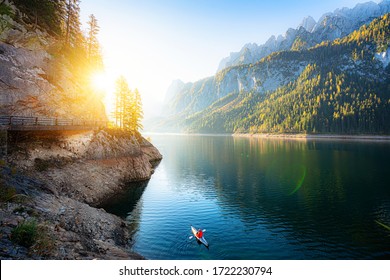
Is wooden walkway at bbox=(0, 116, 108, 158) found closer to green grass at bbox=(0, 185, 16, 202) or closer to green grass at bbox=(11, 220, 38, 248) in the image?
green grass at bbox=(0, 185, 16, 202)

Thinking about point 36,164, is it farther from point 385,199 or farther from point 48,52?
point 385,199

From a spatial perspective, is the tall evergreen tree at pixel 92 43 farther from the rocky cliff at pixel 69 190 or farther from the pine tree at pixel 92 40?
the rocky cliff at pixel 69 190

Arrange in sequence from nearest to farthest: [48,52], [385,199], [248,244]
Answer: [248,244]
[385,199]
[48,52]

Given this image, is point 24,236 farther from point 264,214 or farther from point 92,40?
point 92,40

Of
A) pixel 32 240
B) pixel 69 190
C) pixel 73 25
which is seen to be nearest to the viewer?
pixel 32 240

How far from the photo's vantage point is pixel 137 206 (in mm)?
36781

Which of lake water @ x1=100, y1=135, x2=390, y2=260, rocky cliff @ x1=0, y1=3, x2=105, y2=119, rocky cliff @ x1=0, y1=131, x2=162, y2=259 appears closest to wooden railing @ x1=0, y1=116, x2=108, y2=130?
rocky cliff @ x1=0, y1=131, x2=162, y2=259

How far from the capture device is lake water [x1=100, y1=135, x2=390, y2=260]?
75.6 ft

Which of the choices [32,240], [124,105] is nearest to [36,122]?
[32,240]

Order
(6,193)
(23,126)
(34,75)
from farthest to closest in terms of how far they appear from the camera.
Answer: (34,75)
(23,126)
(6,193)

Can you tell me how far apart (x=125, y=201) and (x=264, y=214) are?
75.1 ft

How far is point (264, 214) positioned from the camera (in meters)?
33.4

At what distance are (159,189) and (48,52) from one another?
124ft
